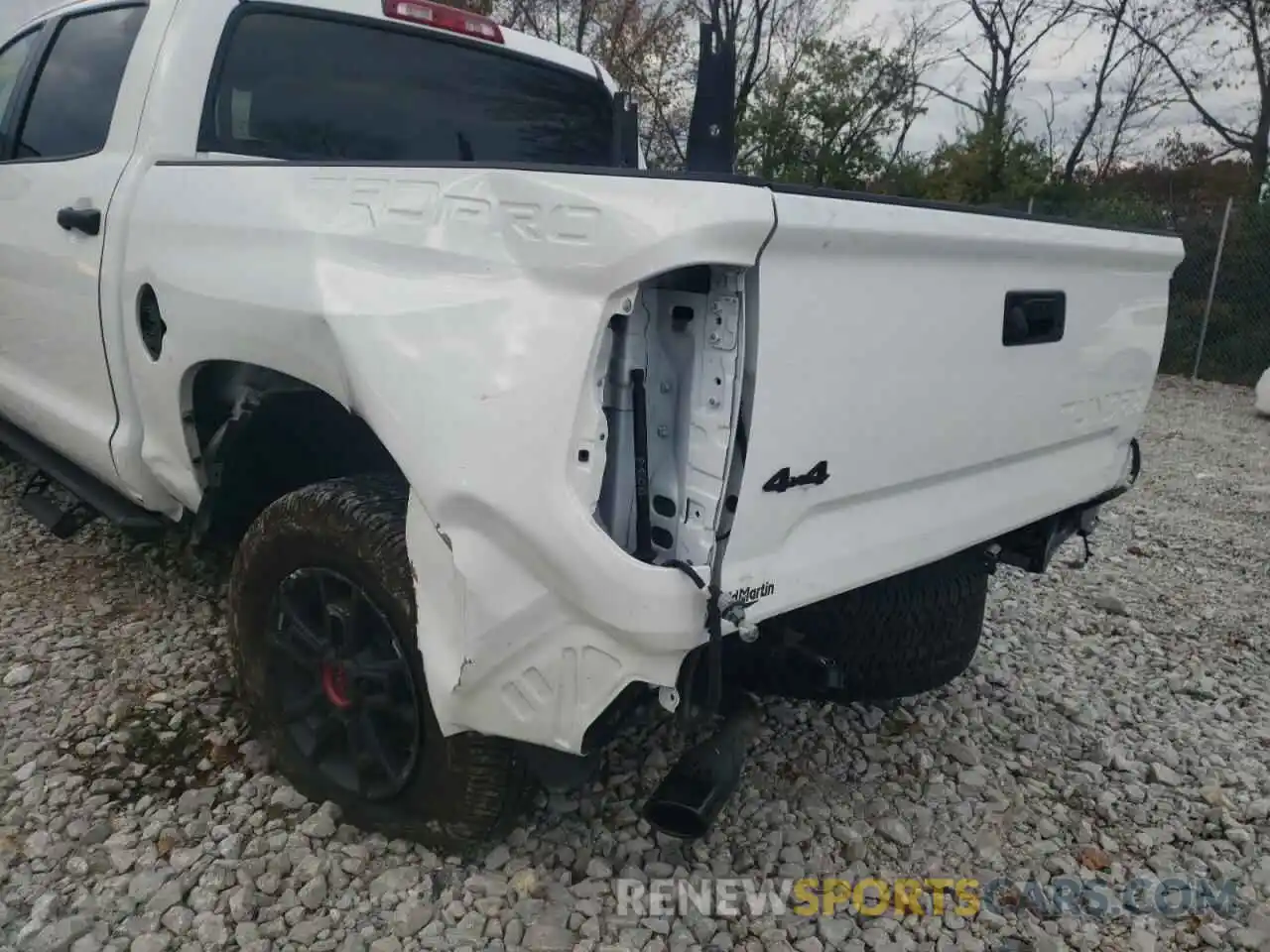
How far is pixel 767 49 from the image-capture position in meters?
22.3

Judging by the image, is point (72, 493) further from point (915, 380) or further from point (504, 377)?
point (915, 380)

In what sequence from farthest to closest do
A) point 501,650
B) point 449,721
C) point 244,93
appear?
point 244,93 < point 449,721 < point 501,650

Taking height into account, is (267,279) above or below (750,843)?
above

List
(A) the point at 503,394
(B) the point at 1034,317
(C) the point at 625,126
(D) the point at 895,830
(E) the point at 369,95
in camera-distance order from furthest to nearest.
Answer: (C) the point at 625,126 < (E) the point at 369,95 < (D) the point at 895,830 < (B) the point at 1034,317 < (A) the point at 503,394

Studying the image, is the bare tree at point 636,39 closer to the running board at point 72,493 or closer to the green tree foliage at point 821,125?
the green tree foliage at point 821,125

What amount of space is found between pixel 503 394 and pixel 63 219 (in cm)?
203

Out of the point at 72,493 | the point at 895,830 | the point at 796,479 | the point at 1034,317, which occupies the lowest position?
the point at 895,830

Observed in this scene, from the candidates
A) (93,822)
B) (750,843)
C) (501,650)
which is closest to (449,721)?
(501,650)

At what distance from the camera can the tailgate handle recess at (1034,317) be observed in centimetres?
226

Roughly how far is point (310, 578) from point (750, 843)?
1252mm

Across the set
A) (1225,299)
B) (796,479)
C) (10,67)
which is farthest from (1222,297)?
(10,67)

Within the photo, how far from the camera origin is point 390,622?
213cm

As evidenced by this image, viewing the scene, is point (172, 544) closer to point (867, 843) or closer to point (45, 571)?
point (45, 571)

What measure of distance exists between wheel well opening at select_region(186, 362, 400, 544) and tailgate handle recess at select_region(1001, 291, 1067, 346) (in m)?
1.46
